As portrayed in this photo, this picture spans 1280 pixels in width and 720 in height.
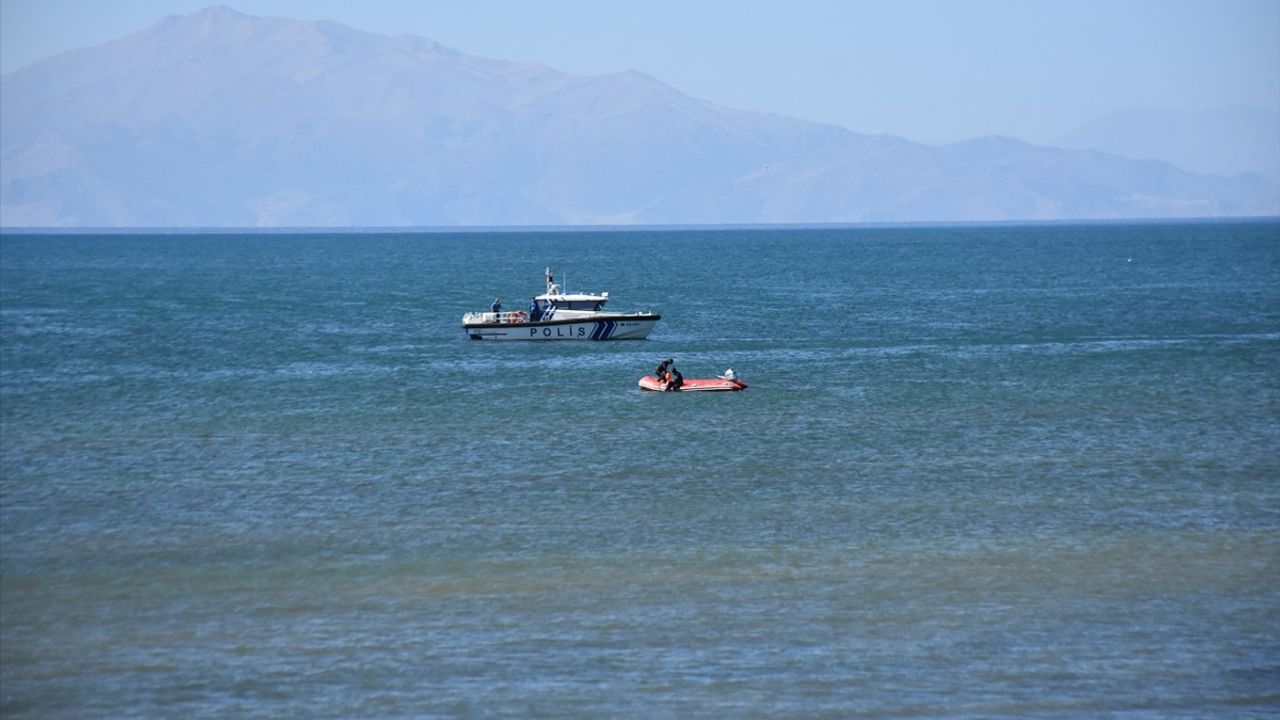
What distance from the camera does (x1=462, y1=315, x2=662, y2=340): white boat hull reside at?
89.5 m

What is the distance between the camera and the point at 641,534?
3991 centimetres

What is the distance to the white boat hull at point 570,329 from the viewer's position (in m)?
89.5

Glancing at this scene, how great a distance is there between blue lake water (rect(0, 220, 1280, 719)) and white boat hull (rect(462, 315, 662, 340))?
5878 mm

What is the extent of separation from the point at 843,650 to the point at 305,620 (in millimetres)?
11481

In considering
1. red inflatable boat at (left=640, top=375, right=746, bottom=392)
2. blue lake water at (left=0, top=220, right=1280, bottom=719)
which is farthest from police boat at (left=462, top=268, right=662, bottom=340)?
red inflatable boat at (left=640, top=375, right=746, bottom=392)

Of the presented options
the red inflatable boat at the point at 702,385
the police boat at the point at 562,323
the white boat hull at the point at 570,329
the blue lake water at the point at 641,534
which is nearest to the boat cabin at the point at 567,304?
the police boat at the point at 562,323

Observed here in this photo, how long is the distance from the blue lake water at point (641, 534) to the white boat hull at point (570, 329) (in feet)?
19.3

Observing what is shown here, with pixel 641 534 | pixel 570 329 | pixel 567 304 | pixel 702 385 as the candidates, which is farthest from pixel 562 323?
pixel 641 534

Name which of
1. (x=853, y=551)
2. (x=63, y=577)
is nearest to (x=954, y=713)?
(x=853, y=551)

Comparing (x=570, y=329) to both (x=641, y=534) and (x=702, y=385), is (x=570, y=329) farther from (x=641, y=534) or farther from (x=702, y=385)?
(x=641, y=534)

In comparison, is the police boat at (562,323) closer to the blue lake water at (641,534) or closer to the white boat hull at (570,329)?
the white boat hull at (570,329)

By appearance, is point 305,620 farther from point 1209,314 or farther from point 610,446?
point 1209,314

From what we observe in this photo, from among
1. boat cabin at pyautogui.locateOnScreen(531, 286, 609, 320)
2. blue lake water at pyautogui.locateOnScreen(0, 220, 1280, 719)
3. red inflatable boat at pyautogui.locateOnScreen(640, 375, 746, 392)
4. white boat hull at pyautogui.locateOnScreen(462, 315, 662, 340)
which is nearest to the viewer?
blue lake water at pyautogui.locateOnScreen(0, 220, 1280, 719)

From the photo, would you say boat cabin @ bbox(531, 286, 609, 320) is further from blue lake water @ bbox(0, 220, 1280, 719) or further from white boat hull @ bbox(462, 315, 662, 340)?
blue lake water @ bbox(0, 220, 1280, 719)
